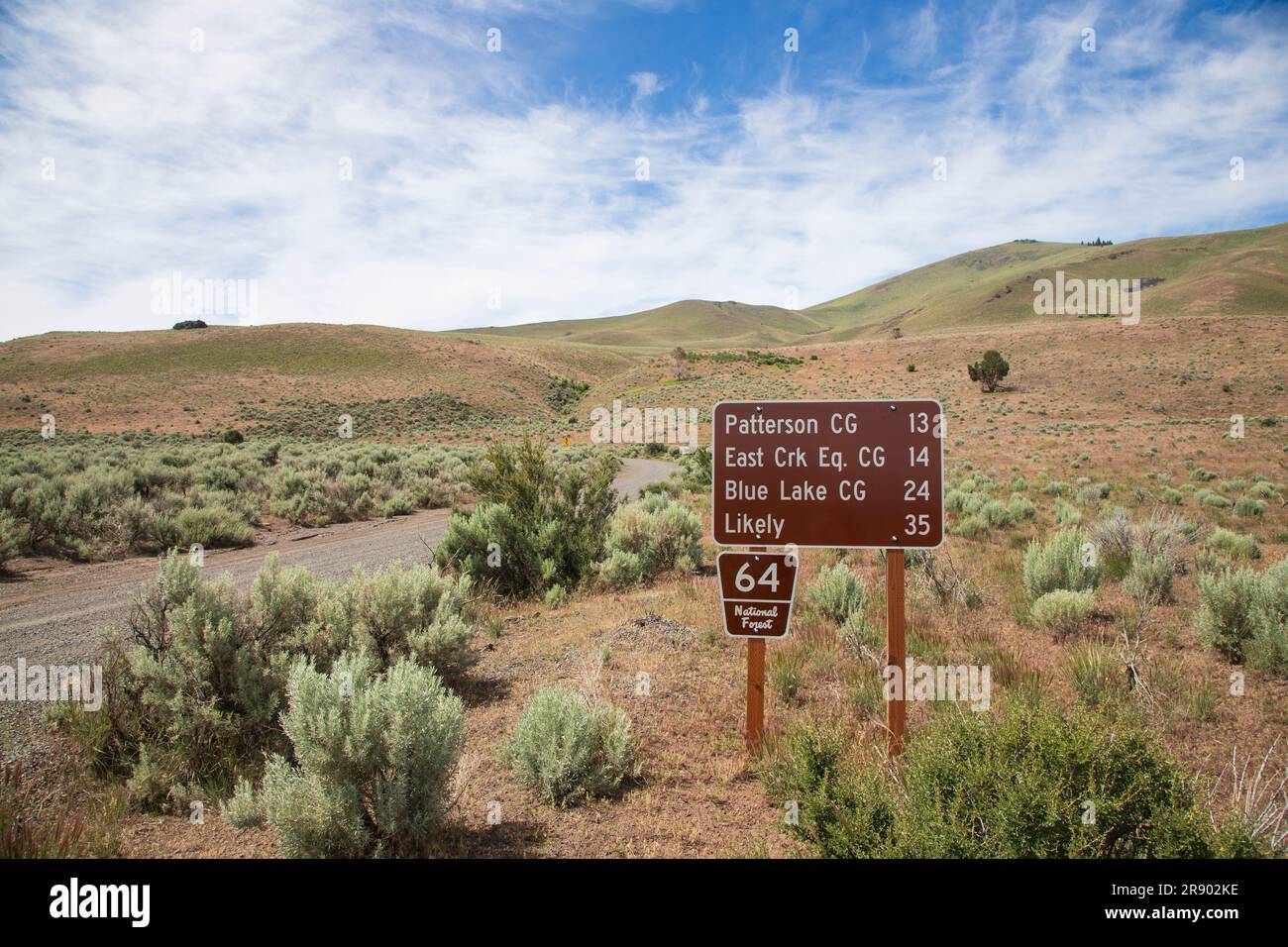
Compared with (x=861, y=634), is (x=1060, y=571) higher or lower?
higher

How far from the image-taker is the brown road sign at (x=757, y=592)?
4.14 metres

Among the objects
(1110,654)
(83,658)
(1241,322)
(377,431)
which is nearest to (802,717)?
(1110,654)

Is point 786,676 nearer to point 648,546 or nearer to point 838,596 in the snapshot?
point 838,596

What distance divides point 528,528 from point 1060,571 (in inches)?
257

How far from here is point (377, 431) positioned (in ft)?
176

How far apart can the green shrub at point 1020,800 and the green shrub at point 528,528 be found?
5.76 m

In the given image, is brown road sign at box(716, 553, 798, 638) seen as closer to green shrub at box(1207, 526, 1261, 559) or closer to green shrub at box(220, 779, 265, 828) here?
green shrub at box(220, 779, 265, 828)

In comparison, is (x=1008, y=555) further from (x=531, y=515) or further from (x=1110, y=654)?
(x=531, y=515)

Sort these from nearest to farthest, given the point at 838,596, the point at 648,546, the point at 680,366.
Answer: the point at 838,596 → the point at 648,546 → the point at 680,366

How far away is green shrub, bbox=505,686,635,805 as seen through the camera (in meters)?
3.67

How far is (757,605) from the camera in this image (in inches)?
165

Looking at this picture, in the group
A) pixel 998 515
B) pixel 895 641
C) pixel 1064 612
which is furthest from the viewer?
pixel 998 515

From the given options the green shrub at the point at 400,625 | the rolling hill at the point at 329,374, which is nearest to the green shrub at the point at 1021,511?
the green shrub at the point at 400,625

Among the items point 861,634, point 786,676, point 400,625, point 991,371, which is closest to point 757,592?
point 786,676
